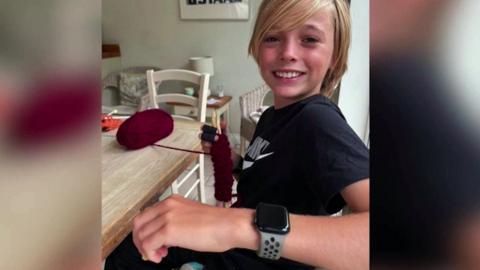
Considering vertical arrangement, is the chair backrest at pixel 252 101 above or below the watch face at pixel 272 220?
above

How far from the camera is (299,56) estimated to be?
1.05 feet

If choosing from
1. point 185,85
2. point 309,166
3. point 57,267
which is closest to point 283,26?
point 309,166

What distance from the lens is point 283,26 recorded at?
1.03 feet

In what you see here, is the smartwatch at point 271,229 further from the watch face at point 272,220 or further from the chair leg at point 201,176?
the chair leg at point 201,176

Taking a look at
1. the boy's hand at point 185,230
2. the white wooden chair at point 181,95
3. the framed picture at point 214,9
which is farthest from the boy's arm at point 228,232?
the white wooden chair at point 181,95

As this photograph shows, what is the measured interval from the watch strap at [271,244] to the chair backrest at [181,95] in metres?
0.70

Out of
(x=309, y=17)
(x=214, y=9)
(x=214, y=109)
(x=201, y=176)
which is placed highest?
(x=214, y=9)

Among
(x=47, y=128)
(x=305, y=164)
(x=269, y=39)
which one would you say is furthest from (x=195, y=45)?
(x=47, y=128)

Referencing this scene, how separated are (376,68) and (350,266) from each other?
0.43 feet

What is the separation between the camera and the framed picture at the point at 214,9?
2.42ft

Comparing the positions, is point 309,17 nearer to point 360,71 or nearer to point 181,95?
point 360,71

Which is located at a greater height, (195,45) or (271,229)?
(195,45)

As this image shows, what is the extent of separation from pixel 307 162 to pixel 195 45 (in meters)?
0.71

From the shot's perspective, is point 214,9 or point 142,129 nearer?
point 142,129
